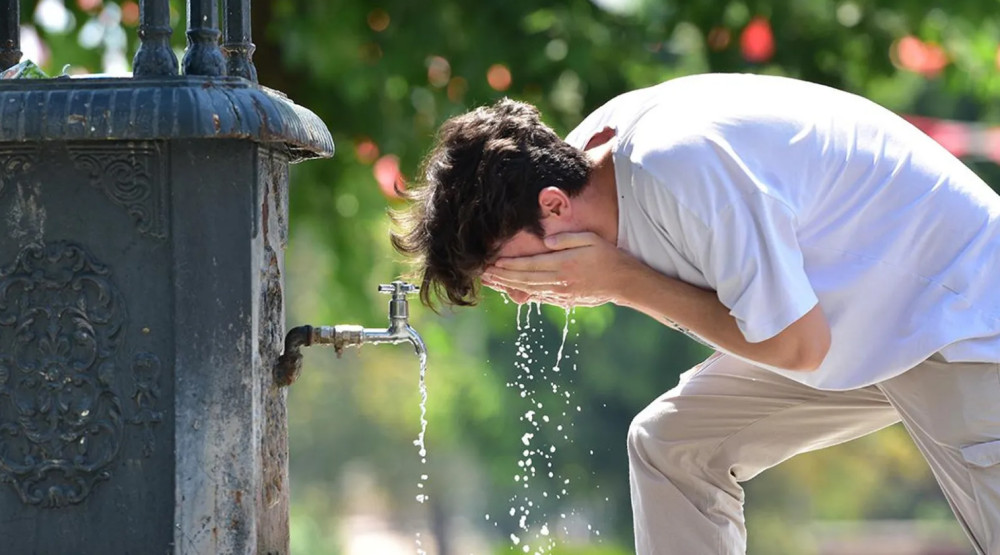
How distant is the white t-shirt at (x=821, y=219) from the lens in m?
2.39

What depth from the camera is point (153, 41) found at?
8.38 ft

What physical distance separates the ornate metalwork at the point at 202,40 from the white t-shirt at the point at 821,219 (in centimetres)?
73

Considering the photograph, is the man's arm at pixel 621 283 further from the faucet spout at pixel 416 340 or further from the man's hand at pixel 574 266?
the faucet spout at pixel 416 340

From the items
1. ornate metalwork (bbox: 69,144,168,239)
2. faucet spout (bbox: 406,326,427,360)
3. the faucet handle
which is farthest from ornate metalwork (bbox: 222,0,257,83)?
faucet spout (bbox: 406,326,427,360)

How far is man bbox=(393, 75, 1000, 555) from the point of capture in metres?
2.41

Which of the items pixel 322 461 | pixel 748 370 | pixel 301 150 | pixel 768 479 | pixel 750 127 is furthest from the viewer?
pixel 322 461

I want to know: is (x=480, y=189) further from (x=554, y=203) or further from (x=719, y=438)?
(x=719, y=438)

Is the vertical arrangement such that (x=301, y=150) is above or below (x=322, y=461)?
above

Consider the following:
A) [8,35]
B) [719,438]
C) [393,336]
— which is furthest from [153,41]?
[719,438]

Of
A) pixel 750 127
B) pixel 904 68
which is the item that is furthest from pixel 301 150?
pixel 904 68

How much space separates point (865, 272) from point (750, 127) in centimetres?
33

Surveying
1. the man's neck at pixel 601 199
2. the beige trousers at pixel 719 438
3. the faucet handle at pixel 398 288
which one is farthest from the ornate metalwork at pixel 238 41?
the beige trousers at pixel 719 438

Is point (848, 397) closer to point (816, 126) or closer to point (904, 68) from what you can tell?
point (816, 126)

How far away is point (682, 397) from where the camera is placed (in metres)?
3.03
